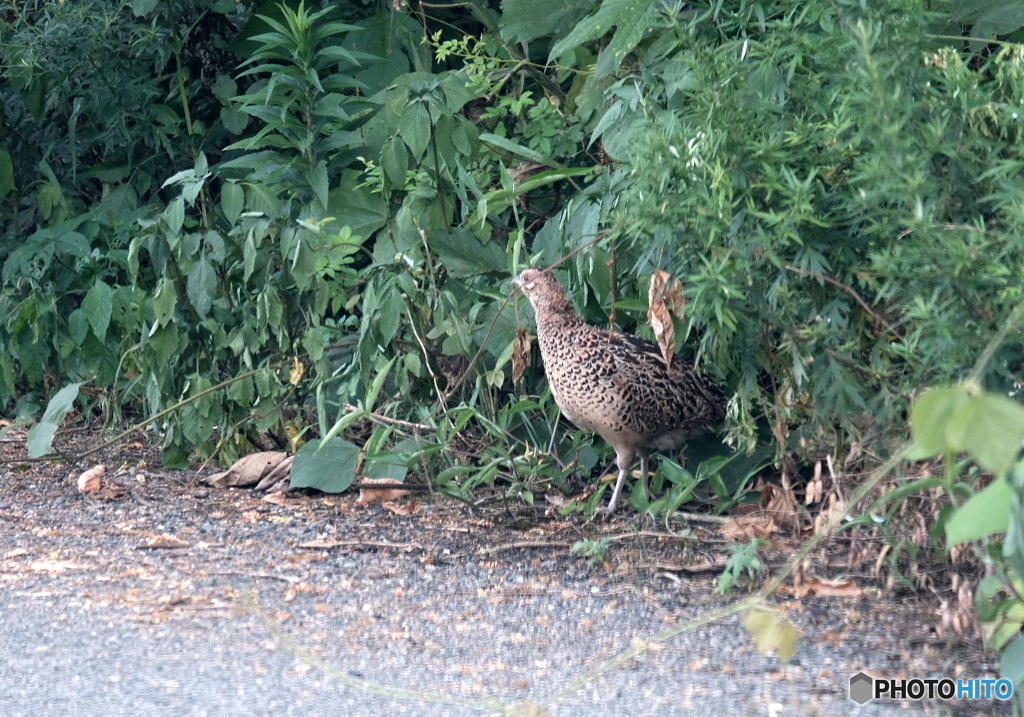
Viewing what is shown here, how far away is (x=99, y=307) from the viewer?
5.49m

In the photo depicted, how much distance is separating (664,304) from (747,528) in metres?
0.86

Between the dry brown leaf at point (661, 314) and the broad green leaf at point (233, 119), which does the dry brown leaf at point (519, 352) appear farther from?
the broad green leaf at point (233, 119)

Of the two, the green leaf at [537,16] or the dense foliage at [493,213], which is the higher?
the green leaf at [537,16]

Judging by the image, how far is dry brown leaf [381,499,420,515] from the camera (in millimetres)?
4684

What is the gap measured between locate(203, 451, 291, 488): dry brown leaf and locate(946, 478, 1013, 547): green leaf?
11.8 feet

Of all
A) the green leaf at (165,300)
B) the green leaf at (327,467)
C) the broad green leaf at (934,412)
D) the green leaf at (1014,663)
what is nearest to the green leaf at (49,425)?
the green leaf at (165,300)

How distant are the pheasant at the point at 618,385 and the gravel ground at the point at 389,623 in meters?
→ 0.38

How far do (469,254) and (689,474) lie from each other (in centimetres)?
131

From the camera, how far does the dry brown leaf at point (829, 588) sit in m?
3.44

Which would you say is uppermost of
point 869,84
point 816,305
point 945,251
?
point 869,84

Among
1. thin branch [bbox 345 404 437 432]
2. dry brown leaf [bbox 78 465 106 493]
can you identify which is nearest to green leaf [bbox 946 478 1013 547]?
thin branch [bbox 345 404 437 432]

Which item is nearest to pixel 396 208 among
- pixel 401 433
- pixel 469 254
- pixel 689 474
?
pixel 469 254

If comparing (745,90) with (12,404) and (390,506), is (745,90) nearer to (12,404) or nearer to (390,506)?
(390,506)

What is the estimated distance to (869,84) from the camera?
113 inches
